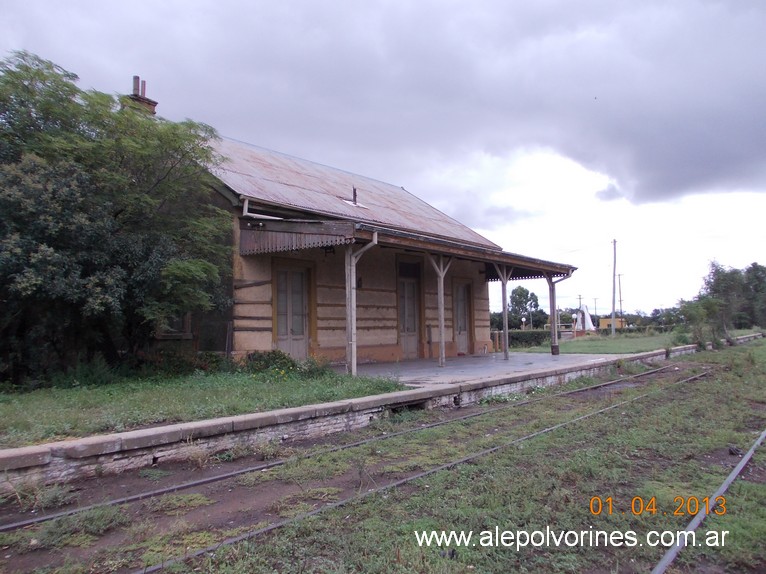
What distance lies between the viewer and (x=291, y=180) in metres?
15.9

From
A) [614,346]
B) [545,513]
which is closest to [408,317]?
[545,513]

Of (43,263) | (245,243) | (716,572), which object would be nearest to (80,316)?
(43,263)

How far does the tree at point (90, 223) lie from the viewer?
8695 millimetres

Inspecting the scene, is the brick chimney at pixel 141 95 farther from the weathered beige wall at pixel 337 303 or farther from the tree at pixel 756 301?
the tree at pixel 756 301

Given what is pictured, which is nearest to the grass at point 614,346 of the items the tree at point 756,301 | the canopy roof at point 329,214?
the canopy roof at point 329,214

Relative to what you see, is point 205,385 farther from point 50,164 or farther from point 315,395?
point 50,164

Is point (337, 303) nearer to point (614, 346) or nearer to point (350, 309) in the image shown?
point (350, 309)

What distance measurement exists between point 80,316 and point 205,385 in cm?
286

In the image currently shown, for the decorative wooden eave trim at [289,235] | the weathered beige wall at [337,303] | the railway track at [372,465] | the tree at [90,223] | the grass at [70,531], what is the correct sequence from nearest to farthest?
1. the grass at [70,531]
2. the railway track at [372,465]
3. the tree at [90,223]
4. the decorative wooden eave trim at [289,235]
5. the weathered beige wall at [337,303]

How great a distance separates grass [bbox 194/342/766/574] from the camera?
3.50 m

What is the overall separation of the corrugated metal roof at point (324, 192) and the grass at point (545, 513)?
26.9 ft

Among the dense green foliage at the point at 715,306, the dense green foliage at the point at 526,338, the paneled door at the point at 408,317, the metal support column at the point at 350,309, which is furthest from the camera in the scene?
the dense green foliage at the point at 526,338
